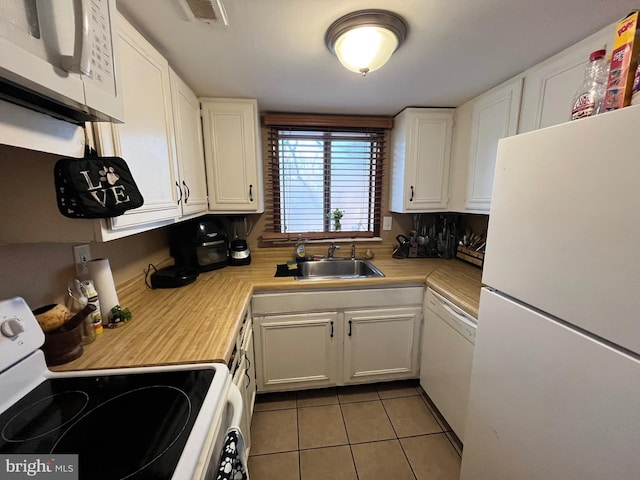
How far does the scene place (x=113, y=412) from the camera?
678 millimetres

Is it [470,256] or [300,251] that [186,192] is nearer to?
[300,251]

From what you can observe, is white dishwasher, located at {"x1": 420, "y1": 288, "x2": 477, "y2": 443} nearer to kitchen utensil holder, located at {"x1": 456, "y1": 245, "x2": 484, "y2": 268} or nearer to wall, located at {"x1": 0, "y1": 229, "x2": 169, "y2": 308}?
kitchen utensil holder, located at {"x1": 456, "y1": 245, "x2": 484, "y2": 268}

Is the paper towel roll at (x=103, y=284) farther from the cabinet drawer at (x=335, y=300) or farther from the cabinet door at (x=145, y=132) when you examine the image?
the cabinet drawer at (x=335, y=300)

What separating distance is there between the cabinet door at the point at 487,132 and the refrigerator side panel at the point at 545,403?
3.10 ft

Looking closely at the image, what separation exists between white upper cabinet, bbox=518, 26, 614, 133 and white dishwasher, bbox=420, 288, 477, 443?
106cm

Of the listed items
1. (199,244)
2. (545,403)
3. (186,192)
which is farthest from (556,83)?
(199,244)

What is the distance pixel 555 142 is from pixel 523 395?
0.83 metres

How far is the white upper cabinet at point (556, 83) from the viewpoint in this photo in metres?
1.10

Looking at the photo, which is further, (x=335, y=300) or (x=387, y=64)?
(x=335, y=300)

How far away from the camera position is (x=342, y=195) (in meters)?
2.38

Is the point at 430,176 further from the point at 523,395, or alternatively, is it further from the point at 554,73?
the point at 523,395

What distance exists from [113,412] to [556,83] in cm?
211

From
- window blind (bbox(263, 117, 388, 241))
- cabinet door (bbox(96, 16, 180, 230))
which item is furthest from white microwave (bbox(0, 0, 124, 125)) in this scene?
window blind (bbox(263, 117, 388, 241))

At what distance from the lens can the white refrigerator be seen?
62 cm
